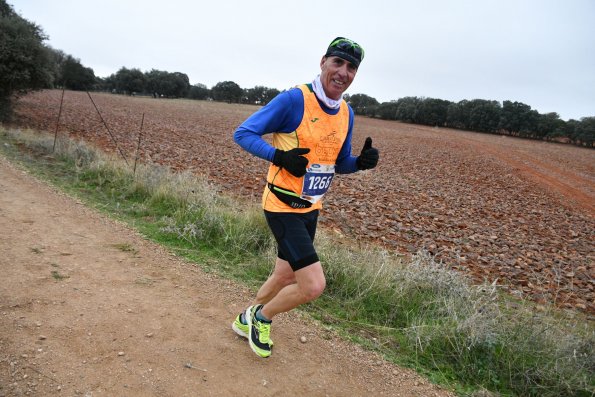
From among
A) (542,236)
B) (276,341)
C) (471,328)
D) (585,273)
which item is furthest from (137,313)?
(542,236)

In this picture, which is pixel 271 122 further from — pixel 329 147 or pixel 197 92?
pixel 197 92

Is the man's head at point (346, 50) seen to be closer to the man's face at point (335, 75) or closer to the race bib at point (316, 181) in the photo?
the man's face at point (335, 75)

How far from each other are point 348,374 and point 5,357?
8.44ft

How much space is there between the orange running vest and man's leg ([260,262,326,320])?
18.6 inches

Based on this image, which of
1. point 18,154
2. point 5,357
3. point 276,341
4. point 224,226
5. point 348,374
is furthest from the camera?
point 18,154

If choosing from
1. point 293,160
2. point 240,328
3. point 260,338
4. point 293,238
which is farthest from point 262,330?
point 293,160

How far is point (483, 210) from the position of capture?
1209cm

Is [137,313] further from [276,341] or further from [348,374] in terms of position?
[348,374]

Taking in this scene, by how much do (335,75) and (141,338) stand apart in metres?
2.63

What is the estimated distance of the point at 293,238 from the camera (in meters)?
2.96

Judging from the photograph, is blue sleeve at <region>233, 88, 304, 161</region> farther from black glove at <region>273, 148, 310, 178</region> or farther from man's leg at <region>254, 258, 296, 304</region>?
man's leg at <region>254, 258, 296, 304</region>

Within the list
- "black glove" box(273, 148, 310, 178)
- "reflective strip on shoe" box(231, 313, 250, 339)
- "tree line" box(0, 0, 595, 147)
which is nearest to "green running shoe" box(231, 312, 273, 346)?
"reflective strip on shoe" box(231, 313, 250, 339)

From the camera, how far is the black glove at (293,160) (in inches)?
109

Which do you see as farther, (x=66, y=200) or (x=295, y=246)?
(x=66, y=200)
